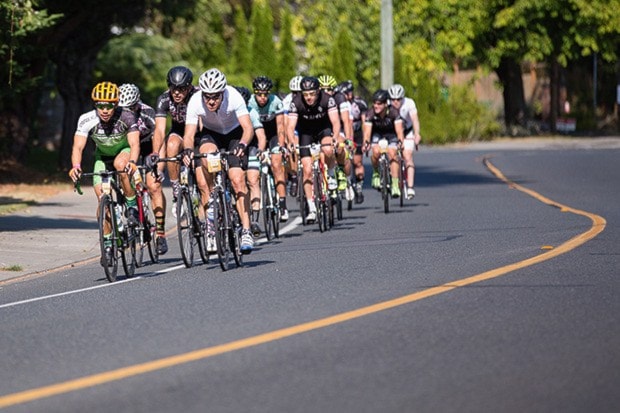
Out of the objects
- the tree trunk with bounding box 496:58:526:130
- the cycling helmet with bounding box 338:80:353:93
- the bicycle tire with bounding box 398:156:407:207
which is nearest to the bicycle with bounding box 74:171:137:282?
the bicycle tire with bounding box 398:156:407:207

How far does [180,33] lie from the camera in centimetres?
5272

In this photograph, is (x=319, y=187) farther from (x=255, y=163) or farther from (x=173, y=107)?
(x=173, y=107)

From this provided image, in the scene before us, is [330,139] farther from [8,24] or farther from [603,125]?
[603,125]

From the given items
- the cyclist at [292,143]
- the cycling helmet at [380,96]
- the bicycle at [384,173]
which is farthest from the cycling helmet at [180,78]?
the cycling helmet at [380,96]

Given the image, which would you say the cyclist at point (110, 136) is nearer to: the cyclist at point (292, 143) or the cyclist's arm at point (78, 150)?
the cyclist's arm at point (78, 150)

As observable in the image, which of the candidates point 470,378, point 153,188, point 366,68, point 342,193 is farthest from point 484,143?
point 470,378

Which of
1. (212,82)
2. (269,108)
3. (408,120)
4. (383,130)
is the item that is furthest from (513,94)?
(212,82)

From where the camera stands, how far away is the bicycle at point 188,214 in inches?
547

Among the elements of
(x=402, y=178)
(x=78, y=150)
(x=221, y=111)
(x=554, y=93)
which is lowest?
(x=554, y=93)

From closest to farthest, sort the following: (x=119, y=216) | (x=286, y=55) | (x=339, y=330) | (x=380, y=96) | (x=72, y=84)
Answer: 1. (x=339, y=330)
2. (x=119, y=216)
3. (x=380, y=96)
4. (x=72, y=84)
5. (x=286, y=55)

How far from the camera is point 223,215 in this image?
1356cm

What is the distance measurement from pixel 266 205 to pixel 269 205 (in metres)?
0.04

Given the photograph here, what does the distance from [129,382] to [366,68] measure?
59.3m

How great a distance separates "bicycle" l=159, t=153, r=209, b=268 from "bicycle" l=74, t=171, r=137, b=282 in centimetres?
48
